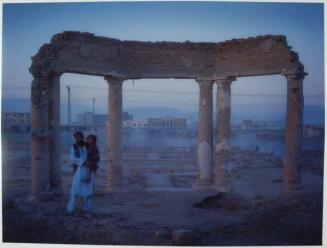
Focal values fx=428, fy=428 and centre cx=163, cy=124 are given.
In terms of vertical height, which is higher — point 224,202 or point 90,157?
point 90,157

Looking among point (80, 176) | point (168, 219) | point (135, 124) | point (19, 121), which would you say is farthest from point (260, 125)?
point (80, 176)

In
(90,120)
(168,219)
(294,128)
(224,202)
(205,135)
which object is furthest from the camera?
(90,120)

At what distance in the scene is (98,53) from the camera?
1331 centimetres

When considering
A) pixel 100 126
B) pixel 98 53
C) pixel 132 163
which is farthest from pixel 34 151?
pixel 100 126

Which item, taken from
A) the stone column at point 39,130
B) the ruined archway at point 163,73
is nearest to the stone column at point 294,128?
the ruined archway at point 163,73

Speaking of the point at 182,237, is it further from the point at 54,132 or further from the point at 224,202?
the point at 54,132

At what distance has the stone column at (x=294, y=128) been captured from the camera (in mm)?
12312

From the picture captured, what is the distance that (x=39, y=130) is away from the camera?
11.8 meters

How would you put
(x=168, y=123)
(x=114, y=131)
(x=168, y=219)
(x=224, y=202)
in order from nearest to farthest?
(x=168, y=219)
(x=224, y=202)
(x=114, y=131)
(x=168, y=123)

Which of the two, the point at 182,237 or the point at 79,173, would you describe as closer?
the point at 182,237

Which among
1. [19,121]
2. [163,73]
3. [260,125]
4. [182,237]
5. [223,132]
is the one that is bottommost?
[182,237]

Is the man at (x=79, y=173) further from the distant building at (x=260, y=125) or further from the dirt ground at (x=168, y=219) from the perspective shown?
the distant building at (x=260, y=125)

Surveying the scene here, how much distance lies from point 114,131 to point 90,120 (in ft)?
39.7

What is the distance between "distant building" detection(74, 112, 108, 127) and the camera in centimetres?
2517
